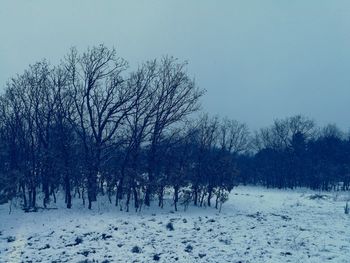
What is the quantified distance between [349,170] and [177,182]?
53.7 m

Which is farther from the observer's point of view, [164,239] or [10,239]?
[10,239]

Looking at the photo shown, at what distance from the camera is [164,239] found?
58.3 feet

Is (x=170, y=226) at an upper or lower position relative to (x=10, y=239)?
upper

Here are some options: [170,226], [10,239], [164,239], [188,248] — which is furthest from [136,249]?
[10,239]

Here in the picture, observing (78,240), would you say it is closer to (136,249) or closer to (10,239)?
(136,249)

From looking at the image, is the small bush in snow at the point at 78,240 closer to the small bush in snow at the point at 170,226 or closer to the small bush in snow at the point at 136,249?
the small bush in snow at the point at 136,249

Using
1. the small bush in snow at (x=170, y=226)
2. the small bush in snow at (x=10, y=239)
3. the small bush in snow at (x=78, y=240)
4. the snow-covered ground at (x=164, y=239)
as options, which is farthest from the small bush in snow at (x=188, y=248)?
the small bush in snow at (x=10, y=239)

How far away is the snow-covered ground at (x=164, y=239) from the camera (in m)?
15.0

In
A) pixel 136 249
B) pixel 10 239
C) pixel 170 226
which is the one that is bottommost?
pixel 10 239

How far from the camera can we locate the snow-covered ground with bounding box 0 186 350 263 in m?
15.0

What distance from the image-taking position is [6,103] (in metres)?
38.9

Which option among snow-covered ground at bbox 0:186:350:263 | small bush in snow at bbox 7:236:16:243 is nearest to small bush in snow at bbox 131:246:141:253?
snow-covered ground at bbox 0:186:350:263

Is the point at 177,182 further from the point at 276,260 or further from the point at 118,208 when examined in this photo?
the point at 276,260

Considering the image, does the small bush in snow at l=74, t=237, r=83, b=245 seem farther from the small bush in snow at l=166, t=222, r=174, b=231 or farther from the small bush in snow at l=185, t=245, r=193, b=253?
the small bush in snow at l=185, t=245, r=193, b=253
